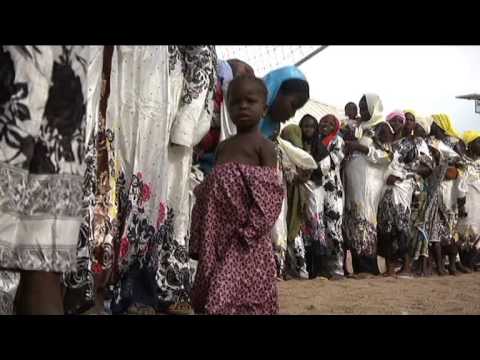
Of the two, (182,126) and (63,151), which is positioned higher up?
(182,126)

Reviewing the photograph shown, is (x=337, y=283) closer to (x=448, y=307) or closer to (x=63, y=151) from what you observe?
(x=448, y=307)

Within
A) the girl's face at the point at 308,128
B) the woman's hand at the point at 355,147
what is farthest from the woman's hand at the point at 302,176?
the woman's hand at the point at 355,147

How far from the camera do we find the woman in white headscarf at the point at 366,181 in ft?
25.5

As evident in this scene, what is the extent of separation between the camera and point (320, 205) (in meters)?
7.41

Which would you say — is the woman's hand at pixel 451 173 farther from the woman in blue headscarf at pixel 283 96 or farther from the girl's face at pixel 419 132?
the woman in blue headscarf at pixel 283 96

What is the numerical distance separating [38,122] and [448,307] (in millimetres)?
4507

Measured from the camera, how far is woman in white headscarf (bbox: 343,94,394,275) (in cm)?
778

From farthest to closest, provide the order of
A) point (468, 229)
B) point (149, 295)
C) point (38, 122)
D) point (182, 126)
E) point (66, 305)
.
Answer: point (468, 229)
point (182, 126)
point (149, 295)
point (66, 305)
point (38, 122)

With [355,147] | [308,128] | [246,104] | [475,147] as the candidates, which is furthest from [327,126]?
[246,104]

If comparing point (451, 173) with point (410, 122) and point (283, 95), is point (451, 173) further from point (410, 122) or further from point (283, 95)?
point (283, 95)

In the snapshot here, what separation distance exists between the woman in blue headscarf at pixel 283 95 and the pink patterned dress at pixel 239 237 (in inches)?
54.3

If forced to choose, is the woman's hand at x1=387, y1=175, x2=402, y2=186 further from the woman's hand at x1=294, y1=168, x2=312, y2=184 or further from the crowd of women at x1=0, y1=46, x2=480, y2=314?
the woman's hand at x1=294, y1=168, x2=312, y2=184

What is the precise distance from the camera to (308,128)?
24.6 feet

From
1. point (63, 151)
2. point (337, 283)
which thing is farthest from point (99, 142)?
point (337, 283)
